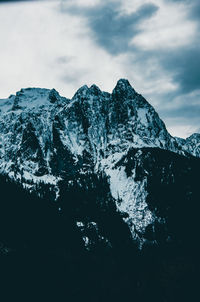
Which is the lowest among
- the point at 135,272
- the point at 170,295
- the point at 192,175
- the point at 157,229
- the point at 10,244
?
the point at 170,295

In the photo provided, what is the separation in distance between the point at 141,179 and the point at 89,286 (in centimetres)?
10768

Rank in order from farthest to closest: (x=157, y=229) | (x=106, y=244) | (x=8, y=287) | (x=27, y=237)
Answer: (x=157, y=229) → (x=106, y=244) → (x=27, y=237) → (x=8, y=287)

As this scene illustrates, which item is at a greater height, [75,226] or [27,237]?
[75,226]

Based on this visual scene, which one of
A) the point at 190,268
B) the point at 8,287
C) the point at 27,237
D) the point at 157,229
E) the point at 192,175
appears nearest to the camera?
the point at 8,287

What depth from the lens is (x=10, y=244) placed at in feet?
310

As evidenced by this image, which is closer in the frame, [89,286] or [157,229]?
[89,286]

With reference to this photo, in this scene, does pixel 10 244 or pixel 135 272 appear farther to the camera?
pixel 135 272

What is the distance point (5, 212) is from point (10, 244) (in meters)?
23.8

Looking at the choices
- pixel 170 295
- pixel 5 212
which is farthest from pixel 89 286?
pixel 5 212

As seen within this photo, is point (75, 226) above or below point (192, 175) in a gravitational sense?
below

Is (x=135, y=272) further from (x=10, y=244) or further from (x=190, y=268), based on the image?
(x=10, y=244)

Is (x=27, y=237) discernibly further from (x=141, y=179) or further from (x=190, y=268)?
(x=141, y=179)

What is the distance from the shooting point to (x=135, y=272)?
122312 millimetres

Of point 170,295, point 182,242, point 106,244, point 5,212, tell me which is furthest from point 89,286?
point 182,242
